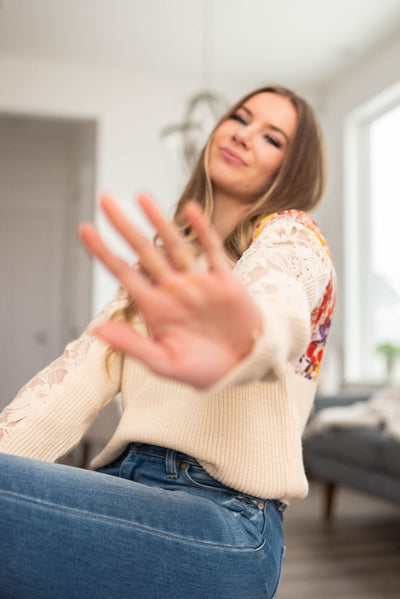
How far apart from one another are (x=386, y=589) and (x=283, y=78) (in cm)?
444

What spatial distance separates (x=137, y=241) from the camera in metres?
0.55

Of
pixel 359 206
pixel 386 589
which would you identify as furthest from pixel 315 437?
pixel 359 206

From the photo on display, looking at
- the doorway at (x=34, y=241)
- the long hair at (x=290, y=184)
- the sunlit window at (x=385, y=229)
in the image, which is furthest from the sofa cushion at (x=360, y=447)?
the doorway at (x=34, y=241)

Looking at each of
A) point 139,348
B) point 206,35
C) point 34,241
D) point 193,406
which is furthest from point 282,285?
point 34,241

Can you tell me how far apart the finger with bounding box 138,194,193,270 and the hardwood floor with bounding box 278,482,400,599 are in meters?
2.09

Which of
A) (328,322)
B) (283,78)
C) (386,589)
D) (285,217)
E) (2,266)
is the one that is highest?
(283,78)

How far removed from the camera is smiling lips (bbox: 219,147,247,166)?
125 cm

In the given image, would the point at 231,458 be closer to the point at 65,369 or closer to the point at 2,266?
Result: the point at 65,369

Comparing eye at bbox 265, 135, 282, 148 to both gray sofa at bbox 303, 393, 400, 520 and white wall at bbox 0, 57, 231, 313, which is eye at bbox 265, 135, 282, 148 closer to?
gray sofa at bbox 303, 393, 400, 520

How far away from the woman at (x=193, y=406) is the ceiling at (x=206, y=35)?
3.63m

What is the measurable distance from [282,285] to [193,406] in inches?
13.0

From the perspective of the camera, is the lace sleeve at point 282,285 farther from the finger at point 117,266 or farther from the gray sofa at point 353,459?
the gray sofa at point 353,459

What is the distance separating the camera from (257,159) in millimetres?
1247

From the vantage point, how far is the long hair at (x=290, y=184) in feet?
3.83
